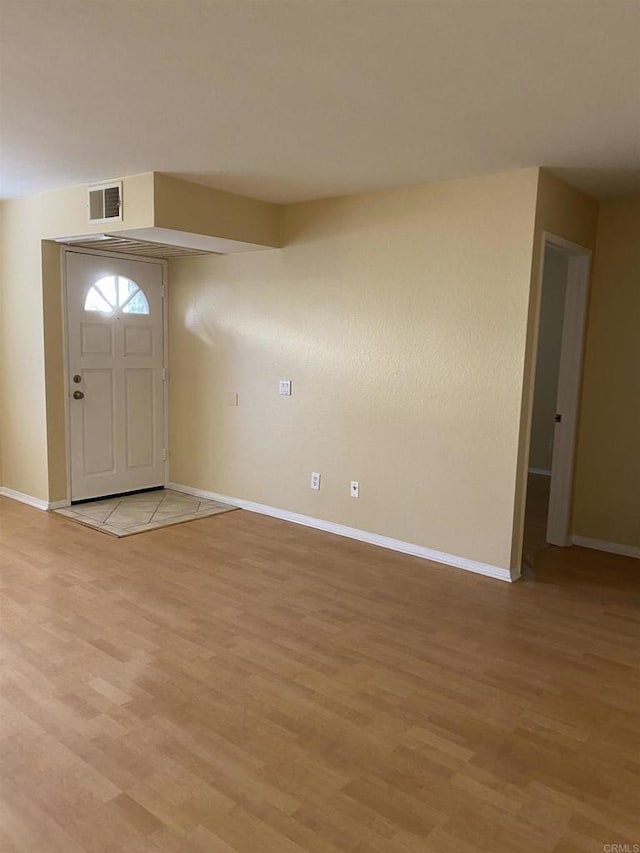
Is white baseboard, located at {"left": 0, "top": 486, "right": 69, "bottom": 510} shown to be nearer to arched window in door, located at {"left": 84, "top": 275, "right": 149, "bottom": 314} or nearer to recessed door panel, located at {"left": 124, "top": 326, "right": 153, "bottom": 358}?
recessed door panel, located at {"left": 124, "top": 326, "right": 153, "bottom": 358}

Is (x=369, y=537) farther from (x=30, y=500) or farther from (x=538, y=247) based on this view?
(x=30, y=500)

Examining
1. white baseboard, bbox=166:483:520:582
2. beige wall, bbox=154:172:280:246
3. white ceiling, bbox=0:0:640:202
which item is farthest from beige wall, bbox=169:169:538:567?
white ceiling, bbox=0:0:640:202

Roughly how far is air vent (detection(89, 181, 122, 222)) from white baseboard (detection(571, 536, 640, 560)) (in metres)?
3.88

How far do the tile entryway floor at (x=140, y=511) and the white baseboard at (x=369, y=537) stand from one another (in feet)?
0.28

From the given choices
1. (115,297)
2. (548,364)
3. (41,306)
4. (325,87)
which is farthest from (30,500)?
(548,364)

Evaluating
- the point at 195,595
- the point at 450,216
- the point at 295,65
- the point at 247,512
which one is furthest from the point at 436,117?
the point at 247,512

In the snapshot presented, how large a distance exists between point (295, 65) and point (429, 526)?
2.83 m

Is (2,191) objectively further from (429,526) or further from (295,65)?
(429,526)

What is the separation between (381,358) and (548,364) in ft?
10.8

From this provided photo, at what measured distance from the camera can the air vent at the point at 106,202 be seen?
4.04 metres

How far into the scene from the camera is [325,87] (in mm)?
2420

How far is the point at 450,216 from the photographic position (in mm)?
3844

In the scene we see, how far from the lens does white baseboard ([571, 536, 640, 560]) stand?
4.29 m

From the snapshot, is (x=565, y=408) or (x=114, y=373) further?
(x=114, y=373)
